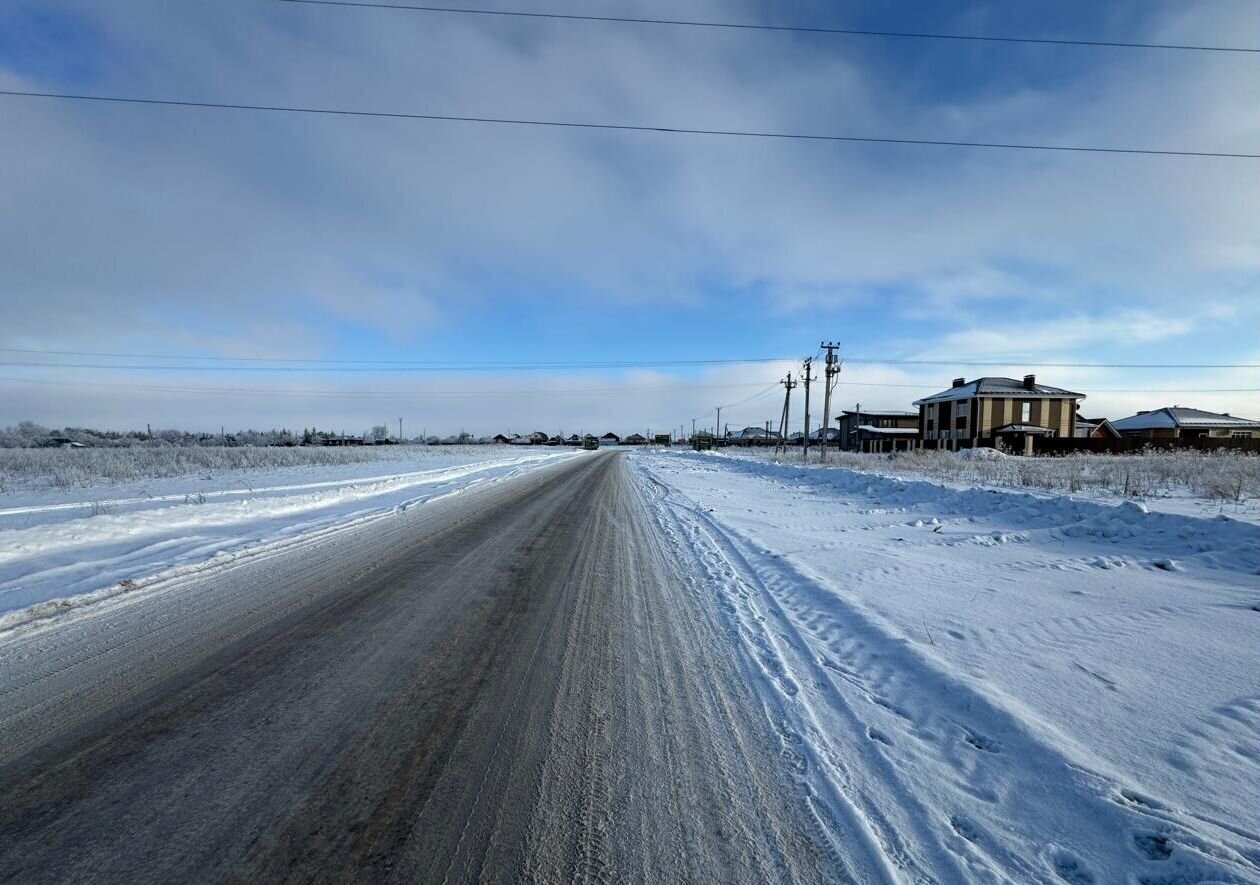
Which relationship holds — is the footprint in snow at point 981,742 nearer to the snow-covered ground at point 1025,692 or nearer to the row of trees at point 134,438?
the snow-covered ground at point 1025,692

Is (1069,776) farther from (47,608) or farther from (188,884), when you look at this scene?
(47,608)

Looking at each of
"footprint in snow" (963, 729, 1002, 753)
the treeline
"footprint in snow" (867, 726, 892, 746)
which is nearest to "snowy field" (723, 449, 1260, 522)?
"footprint in snow" (963, 729, 1002, 753)

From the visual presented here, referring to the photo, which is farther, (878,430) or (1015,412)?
(878,430)

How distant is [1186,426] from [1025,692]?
239 ft

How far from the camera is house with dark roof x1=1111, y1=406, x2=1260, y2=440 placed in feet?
172

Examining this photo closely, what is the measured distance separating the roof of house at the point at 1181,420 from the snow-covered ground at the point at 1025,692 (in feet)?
213

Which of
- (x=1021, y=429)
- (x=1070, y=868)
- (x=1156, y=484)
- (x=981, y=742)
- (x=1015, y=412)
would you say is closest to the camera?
(x=1070, y=868)

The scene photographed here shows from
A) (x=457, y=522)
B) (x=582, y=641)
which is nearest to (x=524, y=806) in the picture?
(x=582, y=641)

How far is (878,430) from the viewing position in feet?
221

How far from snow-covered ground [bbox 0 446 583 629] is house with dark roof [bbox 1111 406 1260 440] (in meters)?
70.7

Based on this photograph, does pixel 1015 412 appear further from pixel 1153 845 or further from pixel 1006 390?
pixel 1153 845

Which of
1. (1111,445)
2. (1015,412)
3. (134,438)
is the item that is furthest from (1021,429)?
(134,438)

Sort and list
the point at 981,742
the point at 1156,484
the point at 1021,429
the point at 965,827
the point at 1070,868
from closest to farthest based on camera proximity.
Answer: the point at 1070,868
the point at 965,827
the point at 981,742
the point at 1156,484
the point at 1021,429

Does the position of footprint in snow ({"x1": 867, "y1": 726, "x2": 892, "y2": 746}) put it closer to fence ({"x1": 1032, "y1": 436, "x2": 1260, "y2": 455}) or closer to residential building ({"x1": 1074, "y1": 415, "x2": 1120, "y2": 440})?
fence ({"x1": 1032, "y1": 436, "x2": 1260, "y2": 455})
